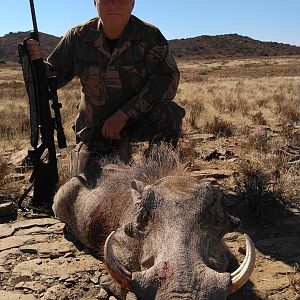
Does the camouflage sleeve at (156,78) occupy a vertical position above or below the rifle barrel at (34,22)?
below

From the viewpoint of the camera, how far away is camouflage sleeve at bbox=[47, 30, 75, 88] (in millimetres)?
5191

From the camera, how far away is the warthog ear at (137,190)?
310 centimetres

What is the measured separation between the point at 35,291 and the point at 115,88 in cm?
234

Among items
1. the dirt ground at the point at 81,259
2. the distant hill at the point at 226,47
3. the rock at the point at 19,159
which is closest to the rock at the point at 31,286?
the dirt ground at the point at 81,259

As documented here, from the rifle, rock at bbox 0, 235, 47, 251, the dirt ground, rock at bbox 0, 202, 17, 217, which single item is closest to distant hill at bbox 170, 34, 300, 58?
the rifle

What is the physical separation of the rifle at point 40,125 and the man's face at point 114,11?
2.36 ft

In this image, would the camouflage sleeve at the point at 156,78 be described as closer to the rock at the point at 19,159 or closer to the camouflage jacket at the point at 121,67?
the camouflage jacket at the point at 121,67

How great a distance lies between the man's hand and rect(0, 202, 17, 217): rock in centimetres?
124

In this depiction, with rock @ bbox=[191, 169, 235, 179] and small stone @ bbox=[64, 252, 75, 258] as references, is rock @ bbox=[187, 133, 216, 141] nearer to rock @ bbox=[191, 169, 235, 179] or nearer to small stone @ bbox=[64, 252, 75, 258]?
rock @ bbox=[191, 169, 235, 179]

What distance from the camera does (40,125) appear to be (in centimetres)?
508

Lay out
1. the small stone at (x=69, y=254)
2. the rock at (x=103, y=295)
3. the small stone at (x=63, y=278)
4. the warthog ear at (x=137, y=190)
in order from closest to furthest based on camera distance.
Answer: the warthog ear at (x=137, y=190) < the rock at (x=103, y=295) < the small stone at (x=63, y=278) < the small stone at (x=69, y=254)

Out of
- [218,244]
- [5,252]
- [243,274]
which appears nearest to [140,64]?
[5,252]

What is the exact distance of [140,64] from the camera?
5.11 m

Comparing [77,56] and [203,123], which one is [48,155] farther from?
[203,123]
